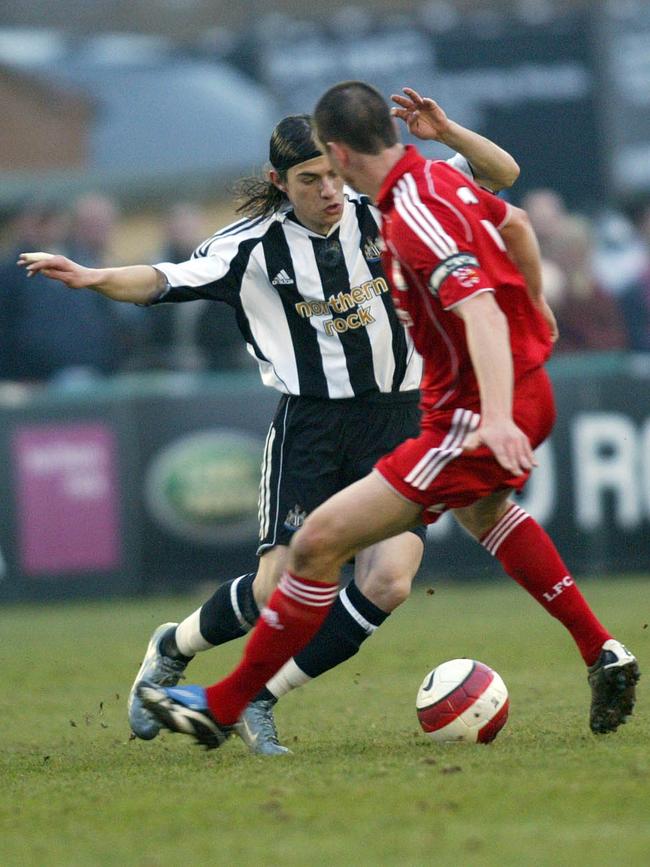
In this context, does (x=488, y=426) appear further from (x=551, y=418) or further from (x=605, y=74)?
(x=605, y=74)

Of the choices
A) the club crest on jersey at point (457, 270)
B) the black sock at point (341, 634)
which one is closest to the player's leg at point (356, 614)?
the black sock at point (341, 634)

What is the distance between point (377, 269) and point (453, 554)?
598 centimetres

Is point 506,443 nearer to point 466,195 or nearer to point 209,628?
point 466,195

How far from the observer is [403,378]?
6.29 meters

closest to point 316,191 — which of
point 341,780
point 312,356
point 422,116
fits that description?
point 422,116

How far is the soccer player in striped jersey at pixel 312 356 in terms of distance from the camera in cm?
604

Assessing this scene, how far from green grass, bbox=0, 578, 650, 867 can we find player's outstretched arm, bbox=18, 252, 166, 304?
158 centimetres

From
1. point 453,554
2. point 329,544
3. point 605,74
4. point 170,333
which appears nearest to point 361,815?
point 329,544

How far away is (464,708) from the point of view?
579 cm

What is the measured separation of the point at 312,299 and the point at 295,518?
0.79 metres

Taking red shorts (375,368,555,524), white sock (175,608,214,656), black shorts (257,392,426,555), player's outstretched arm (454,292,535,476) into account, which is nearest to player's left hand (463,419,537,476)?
player's outstretched arm (454,292,535,476)

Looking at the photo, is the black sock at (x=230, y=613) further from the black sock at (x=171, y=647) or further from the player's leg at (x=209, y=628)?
the black sock at (x=171, y=647)

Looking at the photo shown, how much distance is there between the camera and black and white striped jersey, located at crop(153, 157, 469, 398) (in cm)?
614

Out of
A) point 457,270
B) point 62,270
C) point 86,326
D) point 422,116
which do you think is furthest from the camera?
point 86,326
